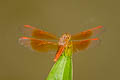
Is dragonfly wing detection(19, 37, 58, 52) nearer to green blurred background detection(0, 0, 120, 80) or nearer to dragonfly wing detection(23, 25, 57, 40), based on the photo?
dragonfly wing detection(23, 25, 57, 40)

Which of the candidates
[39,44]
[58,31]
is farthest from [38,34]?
[58,31]

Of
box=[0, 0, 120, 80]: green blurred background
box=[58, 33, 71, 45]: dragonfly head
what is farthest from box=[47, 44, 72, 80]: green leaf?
box=[0, 0, 120, 80]: green blurred background

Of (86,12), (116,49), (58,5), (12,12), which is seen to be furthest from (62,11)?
(116,49)

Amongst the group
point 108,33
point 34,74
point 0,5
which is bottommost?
point 34,74

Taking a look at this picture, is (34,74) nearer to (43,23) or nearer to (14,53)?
(14,53)

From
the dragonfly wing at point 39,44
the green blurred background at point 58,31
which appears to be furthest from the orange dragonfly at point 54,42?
the green blurred background at point 58,31

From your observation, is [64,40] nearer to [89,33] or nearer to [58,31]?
[89,33]
